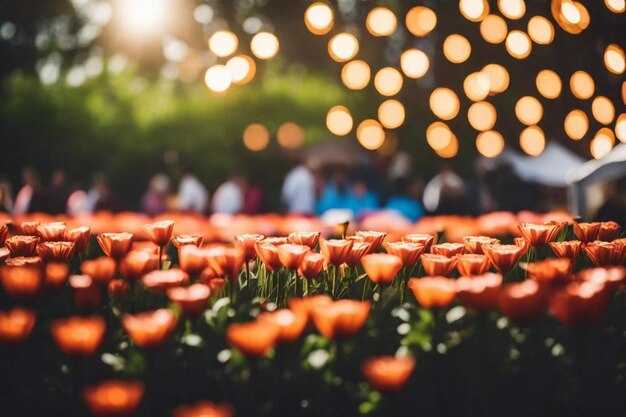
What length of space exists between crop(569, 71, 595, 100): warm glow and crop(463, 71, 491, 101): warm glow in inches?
33.2

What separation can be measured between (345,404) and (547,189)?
12.3m

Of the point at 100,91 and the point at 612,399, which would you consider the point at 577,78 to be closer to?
the point at 612,399

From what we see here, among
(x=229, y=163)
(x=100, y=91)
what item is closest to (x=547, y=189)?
(x=229, y=163)

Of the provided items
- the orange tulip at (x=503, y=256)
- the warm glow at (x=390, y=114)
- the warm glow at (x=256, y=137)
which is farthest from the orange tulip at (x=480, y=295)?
the warm glow at (x=256, y=137)

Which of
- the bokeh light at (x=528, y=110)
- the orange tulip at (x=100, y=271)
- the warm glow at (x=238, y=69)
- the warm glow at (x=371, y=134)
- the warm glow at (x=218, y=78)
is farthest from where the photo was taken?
the warm glow at (x=238, y=69)

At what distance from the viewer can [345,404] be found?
5.81ft

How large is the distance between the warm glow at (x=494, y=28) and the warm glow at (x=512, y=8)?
10.3 inches

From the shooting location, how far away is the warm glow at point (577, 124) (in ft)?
19.4

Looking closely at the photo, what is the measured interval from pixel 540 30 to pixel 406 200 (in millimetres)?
4028

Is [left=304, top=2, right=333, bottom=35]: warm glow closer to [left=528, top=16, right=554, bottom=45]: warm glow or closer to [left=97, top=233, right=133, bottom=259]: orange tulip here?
[left=528, top=16, right=554, bottom=45]: warm glow

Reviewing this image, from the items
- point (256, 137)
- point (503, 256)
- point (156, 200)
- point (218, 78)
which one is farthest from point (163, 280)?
point (256, 137)

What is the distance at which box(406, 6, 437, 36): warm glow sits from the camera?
639cm

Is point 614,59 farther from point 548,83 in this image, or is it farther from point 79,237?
point 79,237

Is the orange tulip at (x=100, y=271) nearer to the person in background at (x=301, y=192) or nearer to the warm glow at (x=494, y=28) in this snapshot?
the warm glow at (x=494, y=28)
